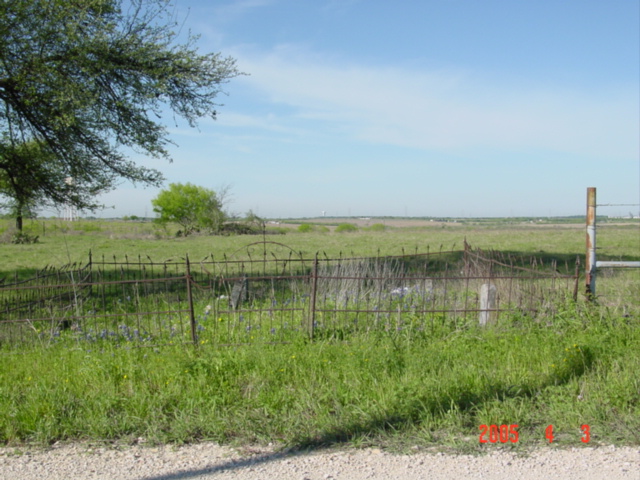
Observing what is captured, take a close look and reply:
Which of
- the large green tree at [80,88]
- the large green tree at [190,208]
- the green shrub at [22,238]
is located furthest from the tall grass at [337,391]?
the large green tree at [190,208]

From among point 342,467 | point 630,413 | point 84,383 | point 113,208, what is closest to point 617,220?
point 630,413

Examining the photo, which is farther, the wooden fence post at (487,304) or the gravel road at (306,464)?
the wooden fence post at (487,304)

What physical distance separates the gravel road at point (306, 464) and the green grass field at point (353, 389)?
145 mm

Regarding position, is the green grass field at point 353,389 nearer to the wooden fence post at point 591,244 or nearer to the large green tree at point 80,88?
the wooden fence post at point 591,244

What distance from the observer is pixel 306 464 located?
11.3 ft

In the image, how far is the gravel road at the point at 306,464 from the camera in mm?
3309

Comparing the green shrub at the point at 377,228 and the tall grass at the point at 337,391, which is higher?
the green shrub at the point at 377,228

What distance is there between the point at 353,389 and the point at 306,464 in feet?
3.86

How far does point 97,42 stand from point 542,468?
31.7ft

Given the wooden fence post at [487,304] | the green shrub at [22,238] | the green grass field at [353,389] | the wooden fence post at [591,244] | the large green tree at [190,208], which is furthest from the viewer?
the large green tree at [190,208]

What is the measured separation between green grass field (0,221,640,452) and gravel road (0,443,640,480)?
0.48ft
